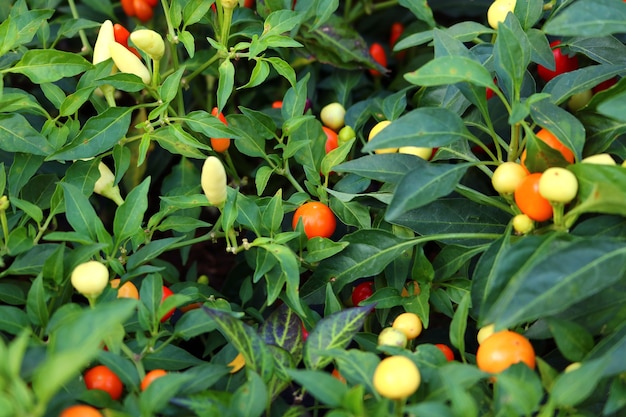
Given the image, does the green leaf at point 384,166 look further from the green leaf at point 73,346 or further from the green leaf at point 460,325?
the green leaf at point 73,346

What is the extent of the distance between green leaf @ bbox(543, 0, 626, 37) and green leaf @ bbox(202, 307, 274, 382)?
54 cm

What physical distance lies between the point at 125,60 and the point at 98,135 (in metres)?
0.13

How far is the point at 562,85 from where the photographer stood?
1.12 meters

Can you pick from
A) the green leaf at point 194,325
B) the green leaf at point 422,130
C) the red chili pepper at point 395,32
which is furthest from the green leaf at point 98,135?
the red chili pepper at point 395,32

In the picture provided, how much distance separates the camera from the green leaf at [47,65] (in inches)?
45.3

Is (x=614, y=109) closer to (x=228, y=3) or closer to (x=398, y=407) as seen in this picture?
(x=398, y=407)

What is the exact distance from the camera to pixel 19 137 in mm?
1130

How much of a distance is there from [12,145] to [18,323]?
328mm

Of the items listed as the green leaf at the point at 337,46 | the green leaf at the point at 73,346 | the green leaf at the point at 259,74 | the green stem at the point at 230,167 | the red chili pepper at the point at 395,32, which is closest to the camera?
the green leaf at the point at 73,346

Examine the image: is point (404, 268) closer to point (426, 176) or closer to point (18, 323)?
point (426, 176)

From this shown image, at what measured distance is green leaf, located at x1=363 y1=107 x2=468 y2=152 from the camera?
37.4 inches

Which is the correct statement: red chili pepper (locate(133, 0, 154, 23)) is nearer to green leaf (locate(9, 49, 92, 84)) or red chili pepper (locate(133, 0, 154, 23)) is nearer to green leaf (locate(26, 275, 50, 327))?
green leaf (locate(9, 49, 92, 84))

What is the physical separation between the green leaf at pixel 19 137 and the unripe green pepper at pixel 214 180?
292mm

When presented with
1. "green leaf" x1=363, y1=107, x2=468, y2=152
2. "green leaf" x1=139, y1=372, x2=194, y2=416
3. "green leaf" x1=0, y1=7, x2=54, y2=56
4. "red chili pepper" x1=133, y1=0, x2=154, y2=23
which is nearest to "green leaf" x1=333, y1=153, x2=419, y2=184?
"green leaf" x1=363, y1=107, x2=468, y2=152
